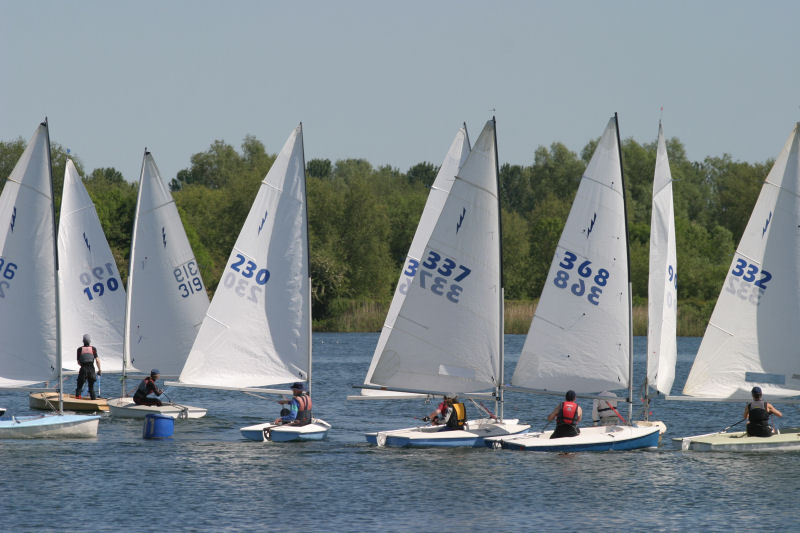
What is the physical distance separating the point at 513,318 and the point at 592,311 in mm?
43013

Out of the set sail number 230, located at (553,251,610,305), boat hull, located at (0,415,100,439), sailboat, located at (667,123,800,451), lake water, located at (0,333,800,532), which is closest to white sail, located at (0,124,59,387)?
boat hull, located at (0,415,100,439)

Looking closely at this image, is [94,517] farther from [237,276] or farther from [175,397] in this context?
[175,397]

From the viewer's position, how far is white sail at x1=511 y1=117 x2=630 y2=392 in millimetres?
28375

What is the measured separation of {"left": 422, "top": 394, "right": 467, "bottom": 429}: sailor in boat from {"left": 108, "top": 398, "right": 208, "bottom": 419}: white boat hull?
7973 millimetres

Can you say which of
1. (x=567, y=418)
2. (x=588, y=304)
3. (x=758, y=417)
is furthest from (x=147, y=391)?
(x=758, y=417)

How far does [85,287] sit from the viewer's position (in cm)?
3753

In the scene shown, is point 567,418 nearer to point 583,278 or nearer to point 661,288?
point 583,278

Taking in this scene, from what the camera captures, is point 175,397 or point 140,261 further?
point 175,397

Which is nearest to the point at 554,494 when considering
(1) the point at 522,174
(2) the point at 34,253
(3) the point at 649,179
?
(2) the point at 34,253

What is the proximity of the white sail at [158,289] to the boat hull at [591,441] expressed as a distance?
36.7ft

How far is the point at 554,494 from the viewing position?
2453cm

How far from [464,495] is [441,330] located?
5.45 metres

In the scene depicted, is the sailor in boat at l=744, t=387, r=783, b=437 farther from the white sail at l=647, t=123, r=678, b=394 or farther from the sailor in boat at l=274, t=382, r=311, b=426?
the sailor in boat at l=274, t=382, r=311, b=426

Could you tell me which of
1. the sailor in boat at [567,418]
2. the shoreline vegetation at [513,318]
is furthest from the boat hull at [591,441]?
the shoreline vegetation at [513,318]
